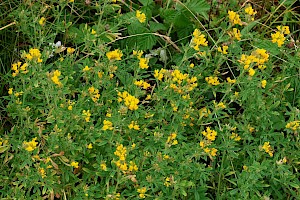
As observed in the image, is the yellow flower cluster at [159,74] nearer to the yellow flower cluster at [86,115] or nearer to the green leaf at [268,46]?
the yellow flower cluster at [86,115]

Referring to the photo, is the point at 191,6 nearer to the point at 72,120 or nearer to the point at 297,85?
the point at 297,85

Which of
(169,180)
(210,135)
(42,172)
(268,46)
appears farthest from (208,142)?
(268,46)

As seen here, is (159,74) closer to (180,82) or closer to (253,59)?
(180,82)

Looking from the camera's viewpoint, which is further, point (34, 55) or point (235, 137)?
point (235, 137)

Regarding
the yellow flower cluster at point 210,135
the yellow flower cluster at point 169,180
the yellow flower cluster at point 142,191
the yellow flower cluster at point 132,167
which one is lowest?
the yellow flower cluster at point 142,191

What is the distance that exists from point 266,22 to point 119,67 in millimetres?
985

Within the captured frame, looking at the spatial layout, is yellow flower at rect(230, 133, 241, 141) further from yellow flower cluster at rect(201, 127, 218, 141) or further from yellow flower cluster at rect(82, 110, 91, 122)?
yellow flower cluster at rect(82, 110, 91, 122)

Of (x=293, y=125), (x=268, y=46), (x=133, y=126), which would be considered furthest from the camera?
(x=268, y=46)

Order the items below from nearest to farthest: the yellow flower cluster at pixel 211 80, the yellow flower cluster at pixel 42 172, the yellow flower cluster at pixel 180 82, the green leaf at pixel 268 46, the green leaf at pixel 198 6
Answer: the yellow flower cluster at pixel 42 172 < the yellow flower cluster at pixel 180 82 < the yellow flower cluster at pixel 211 80 < the green leaf at pixel 268 46 < the green leaf at pixel 198 6

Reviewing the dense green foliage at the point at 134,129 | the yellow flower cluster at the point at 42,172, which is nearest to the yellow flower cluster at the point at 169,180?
the dense green foliage at the point at 134,129

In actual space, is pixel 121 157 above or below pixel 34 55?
below

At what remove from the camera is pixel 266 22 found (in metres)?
2.71

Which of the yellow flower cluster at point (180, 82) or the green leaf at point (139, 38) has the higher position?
the yellow flower cluster at point (180, 82)

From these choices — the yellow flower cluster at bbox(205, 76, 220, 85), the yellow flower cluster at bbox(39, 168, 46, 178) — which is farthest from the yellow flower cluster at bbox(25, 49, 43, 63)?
the yellow flower cluster at bbox(205, 76, 220, 85)
